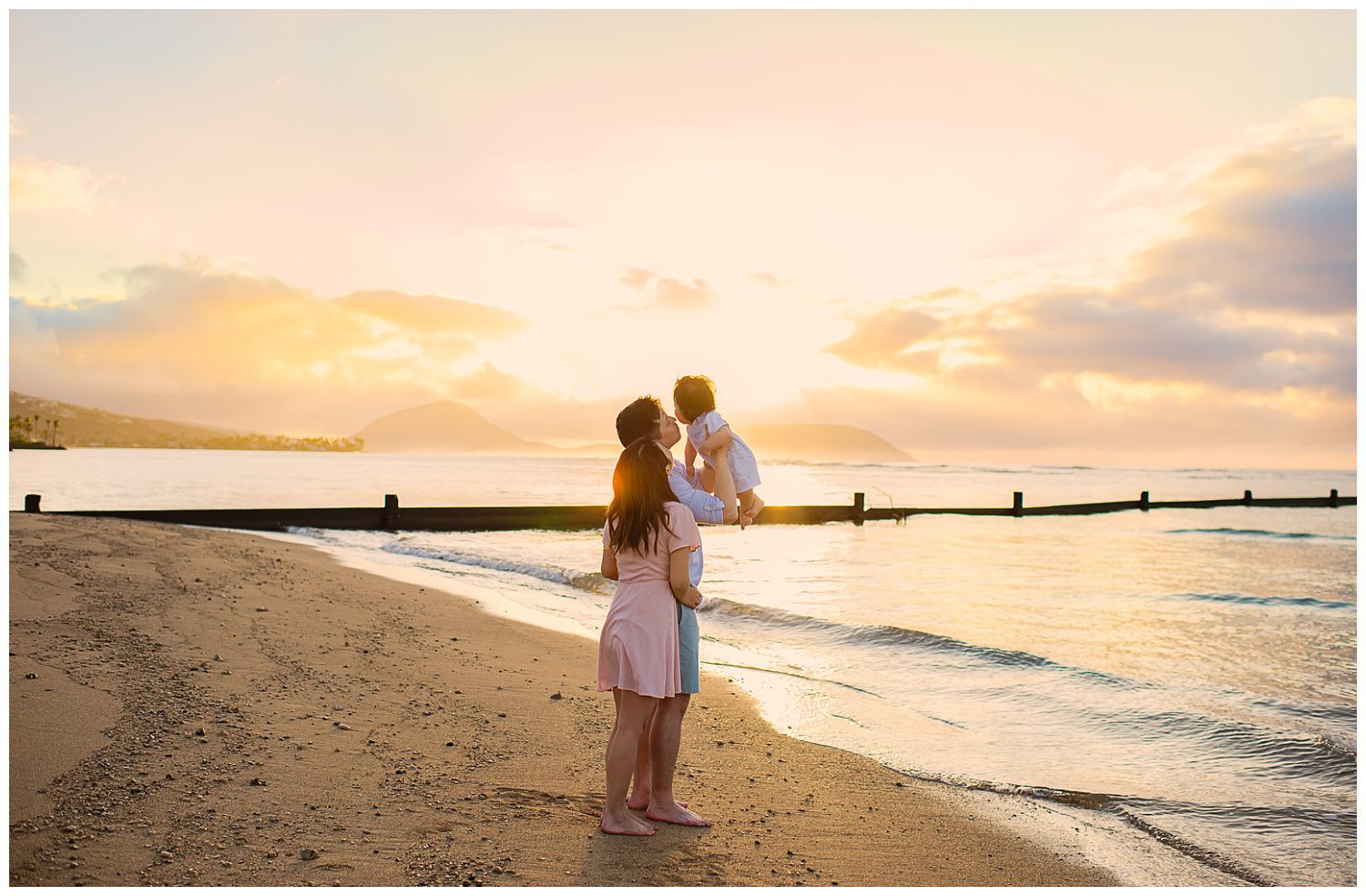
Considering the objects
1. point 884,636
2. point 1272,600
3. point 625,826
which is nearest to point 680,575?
point 625,826

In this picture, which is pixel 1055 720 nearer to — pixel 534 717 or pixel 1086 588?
pixel 534 717

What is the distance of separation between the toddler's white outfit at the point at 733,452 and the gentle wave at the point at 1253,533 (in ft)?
118

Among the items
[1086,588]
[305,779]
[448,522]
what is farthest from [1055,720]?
[448,522]

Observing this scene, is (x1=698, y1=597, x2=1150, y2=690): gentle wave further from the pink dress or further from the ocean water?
the pink dress

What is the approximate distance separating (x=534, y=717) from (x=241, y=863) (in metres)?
2.62

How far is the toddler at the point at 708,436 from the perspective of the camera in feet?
13.2

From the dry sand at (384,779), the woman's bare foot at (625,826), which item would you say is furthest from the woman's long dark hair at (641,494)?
the dry sand at (384,779)

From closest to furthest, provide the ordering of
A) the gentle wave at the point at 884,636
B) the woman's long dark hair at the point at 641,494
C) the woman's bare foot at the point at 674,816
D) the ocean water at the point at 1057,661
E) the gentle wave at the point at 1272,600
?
1. the woman's long dark hair at the point at 641,494
2. the woman's bare foot at the point at 674,816
3. the ocean water at the point at 1057,661
4. the gentle wave at the point at 884,636
5. the gentle wave at the point at 1272,600

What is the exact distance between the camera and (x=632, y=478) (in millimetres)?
3902

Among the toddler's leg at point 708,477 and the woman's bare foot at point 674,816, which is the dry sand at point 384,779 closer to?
the woman's bare foot at point 674,816

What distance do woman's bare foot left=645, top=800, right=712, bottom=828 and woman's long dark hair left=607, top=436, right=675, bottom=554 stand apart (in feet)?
4.22

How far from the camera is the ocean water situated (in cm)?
574

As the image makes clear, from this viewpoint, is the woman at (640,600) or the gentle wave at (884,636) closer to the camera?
the woman at (640,600)

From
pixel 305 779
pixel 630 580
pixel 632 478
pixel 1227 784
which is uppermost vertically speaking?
pixel 632 478
